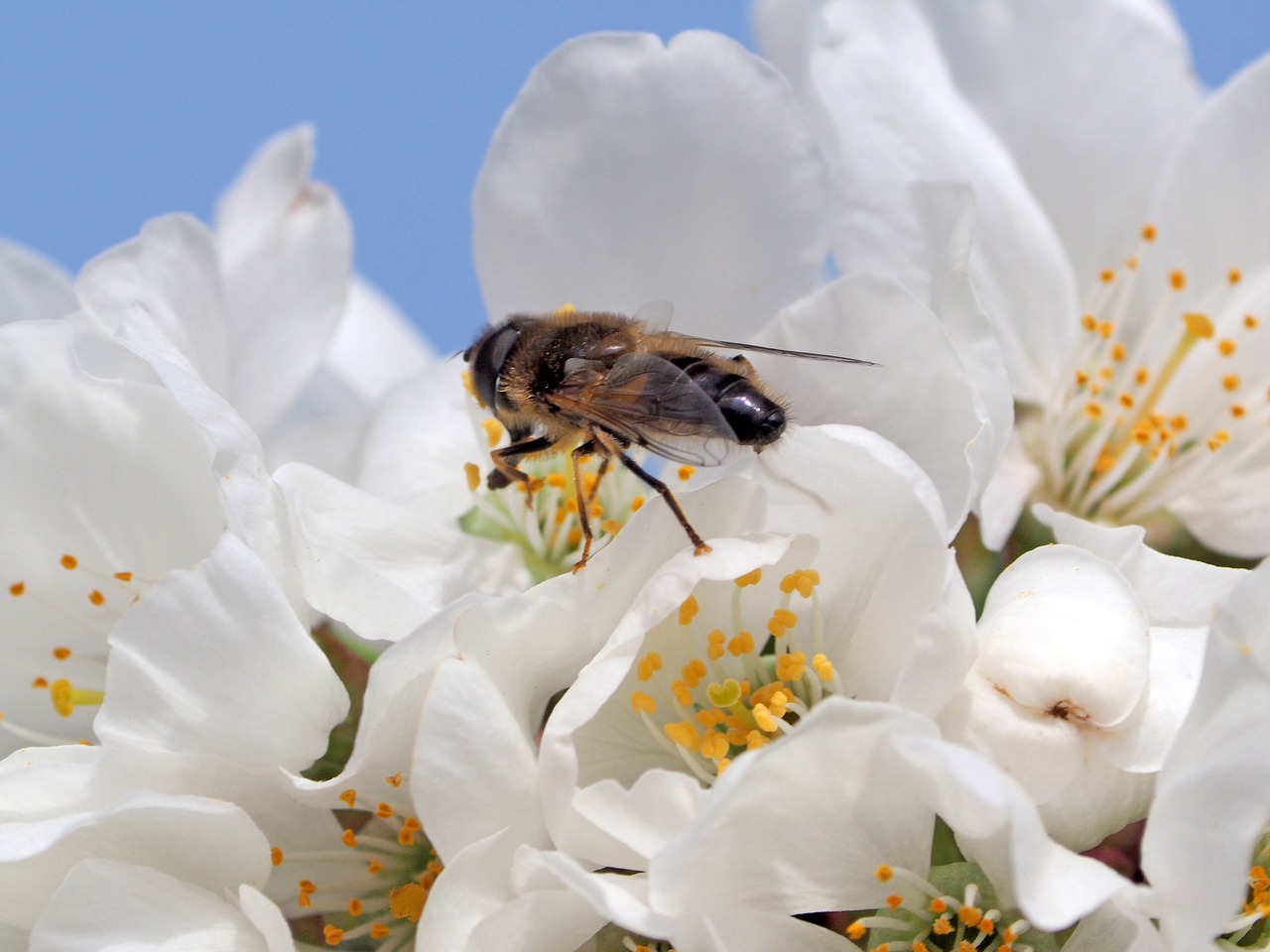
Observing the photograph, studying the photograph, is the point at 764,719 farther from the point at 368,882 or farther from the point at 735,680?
the point at 368,882

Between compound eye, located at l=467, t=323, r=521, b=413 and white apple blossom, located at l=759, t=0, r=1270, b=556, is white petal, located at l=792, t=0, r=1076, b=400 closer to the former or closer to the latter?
white apple blossom, located at l=759, t=0, r=1270, b=556

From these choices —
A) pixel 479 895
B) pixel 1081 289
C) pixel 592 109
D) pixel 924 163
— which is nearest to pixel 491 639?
pixel 479 895

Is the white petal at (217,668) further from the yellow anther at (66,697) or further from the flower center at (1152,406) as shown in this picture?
the flower center at (1152,406)

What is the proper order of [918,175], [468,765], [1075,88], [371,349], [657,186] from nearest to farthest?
[468,765]
[657,186]
[918,175]
[1075,88]
[371,349]

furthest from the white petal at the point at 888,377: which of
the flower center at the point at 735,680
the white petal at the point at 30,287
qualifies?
the white petal at the point at 30,287

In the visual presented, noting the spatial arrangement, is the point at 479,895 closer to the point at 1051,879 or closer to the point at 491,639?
the point at 491,639

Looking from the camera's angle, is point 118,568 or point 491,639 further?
point 118,568

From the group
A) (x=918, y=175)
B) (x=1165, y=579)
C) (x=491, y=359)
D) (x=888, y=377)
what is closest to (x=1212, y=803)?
(x=1165, y=579)
